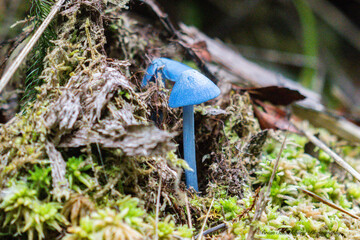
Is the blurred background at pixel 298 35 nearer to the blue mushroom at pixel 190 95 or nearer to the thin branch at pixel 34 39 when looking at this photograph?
the thin branch at pixel 34 39

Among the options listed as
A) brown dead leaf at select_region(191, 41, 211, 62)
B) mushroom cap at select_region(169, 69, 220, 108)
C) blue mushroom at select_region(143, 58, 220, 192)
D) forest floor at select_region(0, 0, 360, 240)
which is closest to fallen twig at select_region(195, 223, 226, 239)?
forest floor at select_region(0, 0, 360, 240)

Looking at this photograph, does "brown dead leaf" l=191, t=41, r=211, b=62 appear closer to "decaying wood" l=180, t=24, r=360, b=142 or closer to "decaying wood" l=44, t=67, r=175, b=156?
"decaying wood" l=180, t=24, r=360, b=142

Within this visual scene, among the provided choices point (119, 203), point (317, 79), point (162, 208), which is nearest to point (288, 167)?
point (162, 208)

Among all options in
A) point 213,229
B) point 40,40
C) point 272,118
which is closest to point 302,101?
point 272,118

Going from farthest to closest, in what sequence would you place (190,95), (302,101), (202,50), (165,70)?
(302,101) → (202,50) → (165,70) → (190,95)

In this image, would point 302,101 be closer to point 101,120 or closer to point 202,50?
A: point 202,50

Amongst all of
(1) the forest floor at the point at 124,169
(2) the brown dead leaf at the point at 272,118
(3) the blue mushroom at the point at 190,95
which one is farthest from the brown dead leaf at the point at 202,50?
(3) the blue mushroom at the point at 190,95
